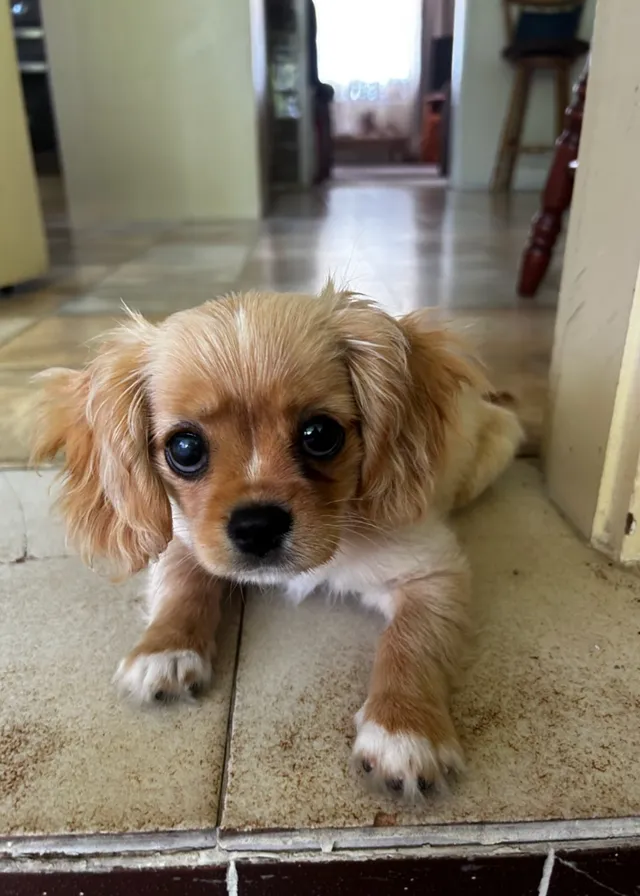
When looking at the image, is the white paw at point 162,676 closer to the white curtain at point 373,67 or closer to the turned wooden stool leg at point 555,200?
the turned wooden stool leg at point 555,200

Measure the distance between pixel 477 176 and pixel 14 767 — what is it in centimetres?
677

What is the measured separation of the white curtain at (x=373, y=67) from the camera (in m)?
11.9

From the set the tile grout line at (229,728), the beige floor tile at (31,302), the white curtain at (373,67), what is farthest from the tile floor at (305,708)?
the white curtain at (373,67)

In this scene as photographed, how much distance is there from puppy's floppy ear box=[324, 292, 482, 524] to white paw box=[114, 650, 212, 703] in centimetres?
31

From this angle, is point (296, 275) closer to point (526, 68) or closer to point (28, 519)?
point (28, 519)

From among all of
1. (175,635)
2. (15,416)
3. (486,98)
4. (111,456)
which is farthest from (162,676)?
(486,98)

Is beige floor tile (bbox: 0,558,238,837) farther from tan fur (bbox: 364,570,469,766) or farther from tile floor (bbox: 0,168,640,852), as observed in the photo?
tan fur (bbox: 364,570,469,766)

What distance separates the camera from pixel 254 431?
36.7 inches

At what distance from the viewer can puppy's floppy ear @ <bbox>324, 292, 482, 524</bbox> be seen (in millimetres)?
1012

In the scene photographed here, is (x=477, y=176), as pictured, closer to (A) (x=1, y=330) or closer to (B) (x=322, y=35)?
(A) (x=1, y=330)

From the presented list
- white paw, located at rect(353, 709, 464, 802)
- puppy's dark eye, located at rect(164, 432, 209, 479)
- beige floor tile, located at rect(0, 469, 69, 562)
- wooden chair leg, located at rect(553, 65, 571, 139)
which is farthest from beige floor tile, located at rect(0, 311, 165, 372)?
wooden chair leg, located at rect(553, 65, 571, 139)

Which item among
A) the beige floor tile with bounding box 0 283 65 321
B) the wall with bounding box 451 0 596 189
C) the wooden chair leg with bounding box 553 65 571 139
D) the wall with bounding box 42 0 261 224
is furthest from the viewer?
the wall with bounding box 451 0 596 189

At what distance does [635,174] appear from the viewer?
111cm

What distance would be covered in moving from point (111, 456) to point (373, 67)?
43.7 ft
